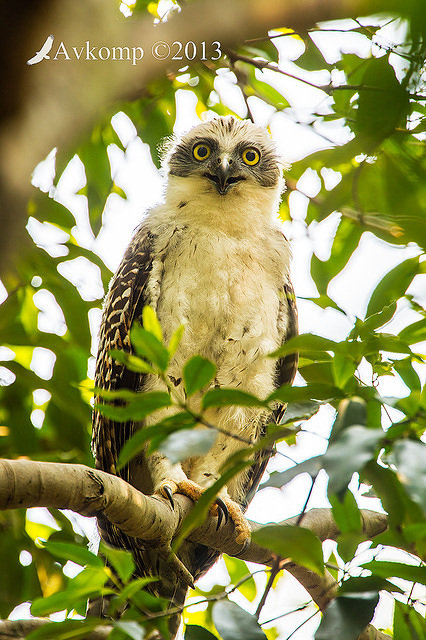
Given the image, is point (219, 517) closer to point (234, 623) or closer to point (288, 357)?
point (288, 357)

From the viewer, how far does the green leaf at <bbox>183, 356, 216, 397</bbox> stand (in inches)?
69.2

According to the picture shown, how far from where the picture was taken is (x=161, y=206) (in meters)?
4.81

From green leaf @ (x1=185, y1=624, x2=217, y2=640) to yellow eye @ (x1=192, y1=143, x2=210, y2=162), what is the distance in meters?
3.64

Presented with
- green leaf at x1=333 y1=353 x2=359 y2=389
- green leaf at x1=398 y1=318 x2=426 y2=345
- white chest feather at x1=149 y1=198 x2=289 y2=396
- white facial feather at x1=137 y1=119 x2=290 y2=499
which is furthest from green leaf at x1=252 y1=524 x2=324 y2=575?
white chest feather at x1=149 y1=198 x2=289 y2=396

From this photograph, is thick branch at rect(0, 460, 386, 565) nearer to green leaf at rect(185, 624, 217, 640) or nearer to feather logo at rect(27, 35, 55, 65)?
green leaf at rect(185, 624, 217, 640)

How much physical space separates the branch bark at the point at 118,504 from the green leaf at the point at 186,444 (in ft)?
1.72

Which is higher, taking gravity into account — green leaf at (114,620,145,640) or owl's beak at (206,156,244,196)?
owl's beak at (206,156,244,196)

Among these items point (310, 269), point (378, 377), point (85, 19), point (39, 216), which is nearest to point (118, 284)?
point (39, 216)

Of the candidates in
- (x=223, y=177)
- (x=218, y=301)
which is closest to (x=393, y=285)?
(x=218, y=301)

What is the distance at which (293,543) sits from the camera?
1.72 metres

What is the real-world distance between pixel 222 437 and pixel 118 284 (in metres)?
1.22

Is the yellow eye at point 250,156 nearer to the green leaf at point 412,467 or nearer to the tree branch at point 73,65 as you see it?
the green leaf at point 412,467

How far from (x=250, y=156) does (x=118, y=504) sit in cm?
340

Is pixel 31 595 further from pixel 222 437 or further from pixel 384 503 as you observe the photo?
pixel 384 503
